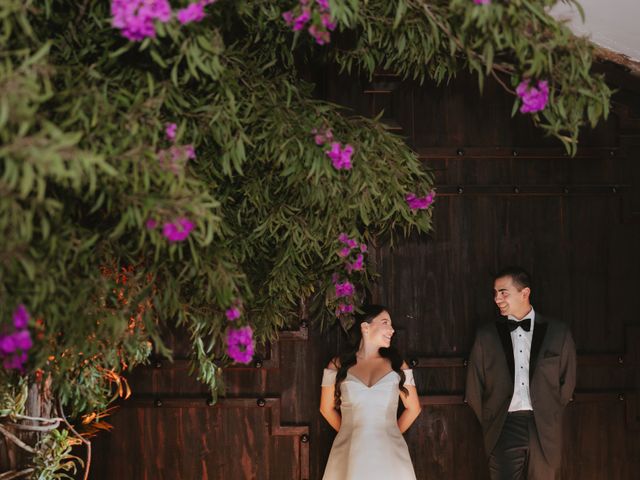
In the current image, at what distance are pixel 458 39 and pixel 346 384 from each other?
1.84 m

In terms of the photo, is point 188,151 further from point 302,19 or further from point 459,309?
point 459,309

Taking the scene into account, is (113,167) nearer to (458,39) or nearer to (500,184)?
(458,39)

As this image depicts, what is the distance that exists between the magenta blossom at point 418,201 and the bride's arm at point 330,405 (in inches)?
35.6

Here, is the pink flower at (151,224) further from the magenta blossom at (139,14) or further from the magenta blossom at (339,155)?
the magenta blossom at (339,155)

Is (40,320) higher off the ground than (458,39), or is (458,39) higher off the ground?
(458,39)

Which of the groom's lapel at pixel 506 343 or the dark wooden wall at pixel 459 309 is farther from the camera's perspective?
the dark wooden wall at pixel 459 309

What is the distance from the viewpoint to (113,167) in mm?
2365

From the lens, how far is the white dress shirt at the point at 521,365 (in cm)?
407

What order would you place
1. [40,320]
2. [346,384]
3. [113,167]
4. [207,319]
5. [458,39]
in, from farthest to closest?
[346,384]
[207,319]
[458,39]
[40,320]
[113,167]

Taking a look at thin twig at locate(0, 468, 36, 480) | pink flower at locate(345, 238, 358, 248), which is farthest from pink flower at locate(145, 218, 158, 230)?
thin twig at locate(0, 468, 36, 480)

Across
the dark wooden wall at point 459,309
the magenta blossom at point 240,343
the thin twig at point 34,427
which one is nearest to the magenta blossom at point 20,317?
the magenta blossom at point 240,343

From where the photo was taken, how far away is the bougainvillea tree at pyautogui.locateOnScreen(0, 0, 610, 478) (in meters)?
2.22

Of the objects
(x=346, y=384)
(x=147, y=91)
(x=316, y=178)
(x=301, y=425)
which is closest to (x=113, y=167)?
(x=147, y=91)

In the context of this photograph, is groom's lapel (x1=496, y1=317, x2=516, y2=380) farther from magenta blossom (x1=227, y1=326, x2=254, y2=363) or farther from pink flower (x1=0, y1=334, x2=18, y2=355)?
pink flower (x1=0, y1=334, x2=18, y2=355)
